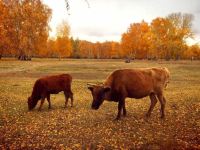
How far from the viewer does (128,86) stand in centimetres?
1345

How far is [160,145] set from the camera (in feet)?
33.1

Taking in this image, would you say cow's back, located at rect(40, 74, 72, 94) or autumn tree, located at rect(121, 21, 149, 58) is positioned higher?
→ autumn tree, located at rect(121, 21, 149, 58)

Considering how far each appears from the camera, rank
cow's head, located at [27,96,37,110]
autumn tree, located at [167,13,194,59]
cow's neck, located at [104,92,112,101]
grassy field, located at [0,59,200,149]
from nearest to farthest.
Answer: grassy field, located at [0,59,200,149] < cow's neck, located at [104,92,112,101] < cow's head, located at [27,96,37,110] < autumn tree, located at [167,13,194,59]

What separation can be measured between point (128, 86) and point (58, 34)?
301 ft

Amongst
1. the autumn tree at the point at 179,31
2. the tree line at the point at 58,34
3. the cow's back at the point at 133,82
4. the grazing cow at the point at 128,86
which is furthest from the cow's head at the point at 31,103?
the autumn tree at the point at 179,31

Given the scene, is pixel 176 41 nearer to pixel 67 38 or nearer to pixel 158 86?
pixel 67 38

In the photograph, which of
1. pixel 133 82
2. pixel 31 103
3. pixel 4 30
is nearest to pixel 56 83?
pixel 31 103

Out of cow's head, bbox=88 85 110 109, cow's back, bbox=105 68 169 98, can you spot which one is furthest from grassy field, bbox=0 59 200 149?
cow's back, bbox=105 68 169 98

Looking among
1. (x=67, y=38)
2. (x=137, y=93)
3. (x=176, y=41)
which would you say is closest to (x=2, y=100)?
Answer: (x=137, y=93)

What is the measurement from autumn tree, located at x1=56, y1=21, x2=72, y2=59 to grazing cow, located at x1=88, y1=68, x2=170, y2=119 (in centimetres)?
8628

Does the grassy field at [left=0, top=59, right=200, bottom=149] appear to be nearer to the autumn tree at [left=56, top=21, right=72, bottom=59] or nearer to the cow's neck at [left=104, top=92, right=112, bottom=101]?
the cow's neck at [left=104, top=92, right=112, bottom=101]

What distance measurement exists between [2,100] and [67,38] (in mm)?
84054

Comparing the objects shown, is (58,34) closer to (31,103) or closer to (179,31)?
(179,31)

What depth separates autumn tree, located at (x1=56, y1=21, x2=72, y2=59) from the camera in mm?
99000
